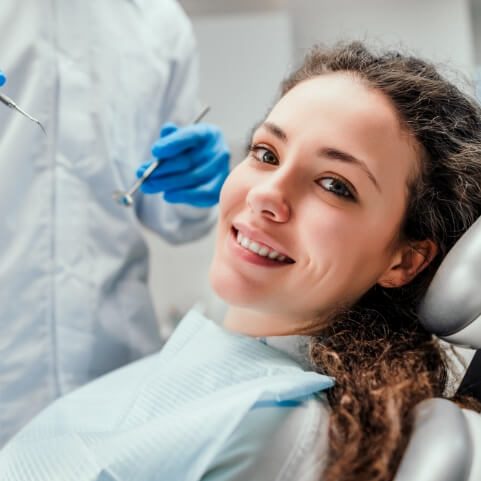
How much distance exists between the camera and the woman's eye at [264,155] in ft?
3.37

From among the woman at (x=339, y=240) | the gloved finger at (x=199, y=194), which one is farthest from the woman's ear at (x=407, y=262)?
the gloved finger at (x=199, y=194)

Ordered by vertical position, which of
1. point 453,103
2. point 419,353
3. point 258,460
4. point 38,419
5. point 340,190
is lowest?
point 38,419

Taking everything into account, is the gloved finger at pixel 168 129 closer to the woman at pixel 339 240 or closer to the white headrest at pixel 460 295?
the woman at pixel 339 240

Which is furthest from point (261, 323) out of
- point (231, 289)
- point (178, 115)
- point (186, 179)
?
point (178, 115)

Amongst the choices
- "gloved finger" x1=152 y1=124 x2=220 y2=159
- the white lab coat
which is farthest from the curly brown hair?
the white lab coat

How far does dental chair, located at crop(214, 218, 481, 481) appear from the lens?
68 cm

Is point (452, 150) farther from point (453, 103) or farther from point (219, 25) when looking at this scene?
point (219, 25)

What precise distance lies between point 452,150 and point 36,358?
2.83 ft

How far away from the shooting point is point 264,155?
1.04 metres

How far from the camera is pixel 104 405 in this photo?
39.7 inches

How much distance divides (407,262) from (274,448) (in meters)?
0.42

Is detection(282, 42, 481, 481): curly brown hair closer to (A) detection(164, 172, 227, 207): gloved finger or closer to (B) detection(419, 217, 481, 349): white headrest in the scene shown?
(B) detection(419, 217, 481, 349): white headrest

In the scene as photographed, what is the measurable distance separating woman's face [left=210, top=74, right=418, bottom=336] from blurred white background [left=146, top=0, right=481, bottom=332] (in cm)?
154

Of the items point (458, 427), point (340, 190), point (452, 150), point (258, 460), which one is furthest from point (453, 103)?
point (258, 460)
